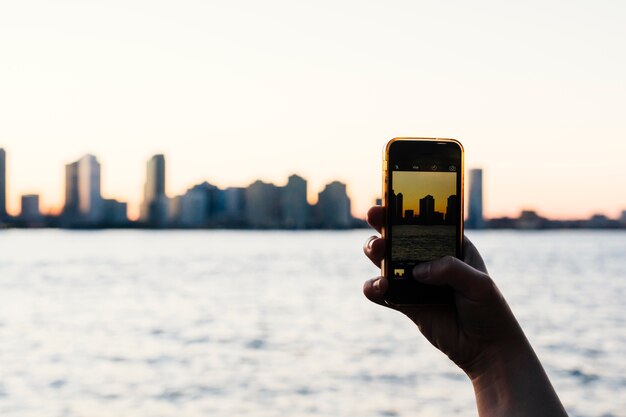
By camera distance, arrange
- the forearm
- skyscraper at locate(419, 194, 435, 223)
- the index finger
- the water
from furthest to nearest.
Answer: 1. the water
2. skyscraper at locate(419, 194, 435, 223)
3. the index finger
4. the forearm

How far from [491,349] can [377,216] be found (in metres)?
0.59

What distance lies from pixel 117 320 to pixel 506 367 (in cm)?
2843

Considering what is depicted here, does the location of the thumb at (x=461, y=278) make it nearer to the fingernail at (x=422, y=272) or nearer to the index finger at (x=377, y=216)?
the fingernail at (x=422, y=272)

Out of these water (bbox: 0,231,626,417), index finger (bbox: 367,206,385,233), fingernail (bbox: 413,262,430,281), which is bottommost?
water (bbox: 0,231,626,417)

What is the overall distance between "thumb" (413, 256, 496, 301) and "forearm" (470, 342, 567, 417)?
0.19 meters

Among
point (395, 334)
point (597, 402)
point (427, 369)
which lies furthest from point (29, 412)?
point (395, 334)

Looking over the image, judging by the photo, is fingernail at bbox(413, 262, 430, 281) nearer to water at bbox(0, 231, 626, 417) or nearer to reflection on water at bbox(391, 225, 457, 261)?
reflection on water at bbox(391, 225, 457, 261)

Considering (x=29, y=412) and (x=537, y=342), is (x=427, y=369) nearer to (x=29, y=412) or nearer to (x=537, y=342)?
(x=537, y=342)

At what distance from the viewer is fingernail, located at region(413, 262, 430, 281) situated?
2449mm

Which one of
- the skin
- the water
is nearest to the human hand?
the skin

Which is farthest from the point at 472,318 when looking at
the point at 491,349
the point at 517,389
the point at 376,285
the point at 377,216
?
the point at 377,216

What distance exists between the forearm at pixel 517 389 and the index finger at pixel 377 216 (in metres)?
0.59

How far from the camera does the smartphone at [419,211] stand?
8.71ft

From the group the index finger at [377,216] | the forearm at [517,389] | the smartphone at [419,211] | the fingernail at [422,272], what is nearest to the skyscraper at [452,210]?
the smartphone at [419,211]
